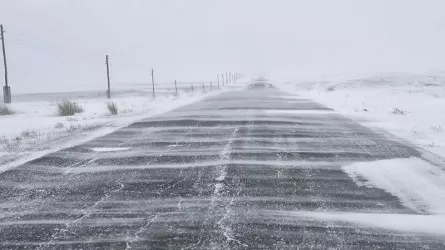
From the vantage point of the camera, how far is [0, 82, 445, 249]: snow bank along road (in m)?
4.36

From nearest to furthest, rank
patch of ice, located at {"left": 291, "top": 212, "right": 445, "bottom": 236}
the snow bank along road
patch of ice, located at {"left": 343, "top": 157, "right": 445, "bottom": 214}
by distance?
the snow bank along road < patch of ice, located at {"left": 291, "top": 212, "right": 445, "bottom": 236} < patch of ice, located at {"left": 343, "top": 157, "right": 445, "bottom": 214}

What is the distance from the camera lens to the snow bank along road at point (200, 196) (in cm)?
436

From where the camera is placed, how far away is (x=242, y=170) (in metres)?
7.16

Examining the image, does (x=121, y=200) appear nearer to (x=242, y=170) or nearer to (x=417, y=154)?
(x=242, y=170)

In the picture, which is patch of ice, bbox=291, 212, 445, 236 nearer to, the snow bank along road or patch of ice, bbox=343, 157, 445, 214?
the snow bank along road

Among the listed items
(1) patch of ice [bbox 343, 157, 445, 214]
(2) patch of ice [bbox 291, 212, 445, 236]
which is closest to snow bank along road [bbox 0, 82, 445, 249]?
(2) patch of ice [bbox 291, 212, 445, 236]

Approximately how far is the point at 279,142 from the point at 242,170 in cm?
290

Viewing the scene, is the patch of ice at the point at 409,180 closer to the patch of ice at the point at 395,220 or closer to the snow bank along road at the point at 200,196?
the snow bank along road at the point at 200,196

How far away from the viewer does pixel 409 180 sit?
6676mm

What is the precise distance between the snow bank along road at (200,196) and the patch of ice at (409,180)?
0.20 metres

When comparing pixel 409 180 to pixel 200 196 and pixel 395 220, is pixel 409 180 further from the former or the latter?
pixel 200 196

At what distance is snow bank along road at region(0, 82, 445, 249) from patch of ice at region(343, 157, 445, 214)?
0.67ft

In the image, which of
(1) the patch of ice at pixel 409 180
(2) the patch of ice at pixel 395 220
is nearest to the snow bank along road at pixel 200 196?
(2) the patch of ice at pixel 395 220

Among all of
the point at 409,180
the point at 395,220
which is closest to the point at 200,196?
the point at 395,220
